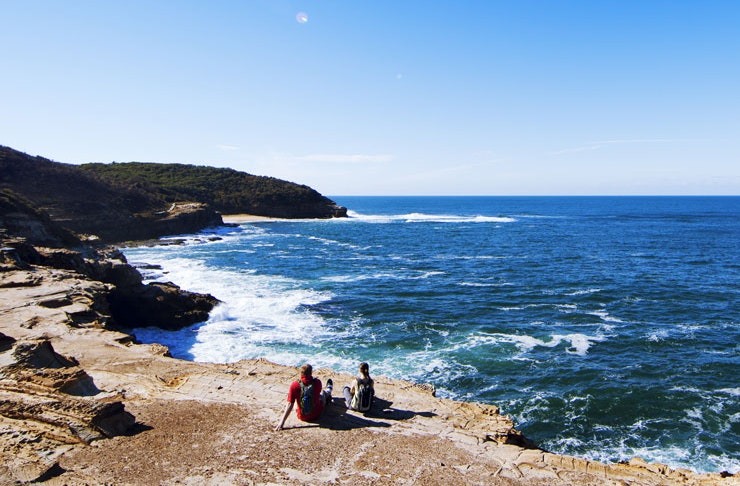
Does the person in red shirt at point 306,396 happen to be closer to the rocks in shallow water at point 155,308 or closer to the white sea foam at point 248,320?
the white sea foam at point 248,320

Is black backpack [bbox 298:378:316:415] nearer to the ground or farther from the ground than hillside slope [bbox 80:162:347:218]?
nearer to the ground

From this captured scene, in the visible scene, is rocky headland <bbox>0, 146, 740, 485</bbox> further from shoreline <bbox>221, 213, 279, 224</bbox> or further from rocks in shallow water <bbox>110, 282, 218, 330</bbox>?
shoreline <bbox>221, 213, 279, 224</bbox>

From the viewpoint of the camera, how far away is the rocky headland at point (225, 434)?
9305 mm

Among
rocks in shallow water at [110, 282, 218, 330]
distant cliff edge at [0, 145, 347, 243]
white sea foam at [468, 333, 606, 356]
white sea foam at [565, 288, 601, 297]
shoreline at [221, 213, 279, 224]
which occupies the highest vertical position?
distant cliff edge at [0, 145, 347, 243]

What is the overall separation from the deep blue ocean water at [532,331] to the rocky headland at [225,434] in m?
5.72

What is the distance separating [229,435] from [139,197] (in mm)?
82910

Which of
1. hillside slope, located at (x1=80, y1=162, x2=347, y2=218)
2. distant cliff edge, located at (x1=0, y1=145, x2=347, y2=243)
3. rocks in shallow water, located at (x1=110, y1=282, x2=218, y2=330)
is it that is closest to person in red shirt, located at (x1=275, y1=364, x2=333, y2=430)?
rocks in shallow water, located at (x1=110, y1=282, x2=218, y2=330)

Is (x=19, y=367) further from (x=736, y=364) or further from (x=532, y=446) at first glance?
(x=736, y=364)

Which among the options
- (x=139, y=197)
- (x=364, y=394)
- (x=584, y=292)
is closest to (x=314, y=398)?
(x=364, y=394)

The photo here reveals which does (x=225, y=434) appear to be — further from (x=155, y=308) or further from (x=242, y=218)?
(x=242, y=218)

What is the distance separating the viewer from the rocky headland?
9305 mm

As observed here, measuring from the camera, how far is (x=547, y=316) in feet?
97.0

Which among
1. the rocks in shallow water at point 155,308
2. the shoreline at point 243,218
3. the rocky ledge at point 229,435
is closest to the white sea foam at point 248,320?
the rocks in shallow water at point 155,308

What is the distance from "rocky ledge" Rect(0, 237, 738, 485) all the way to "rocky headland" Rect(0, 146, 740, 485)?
3cm
